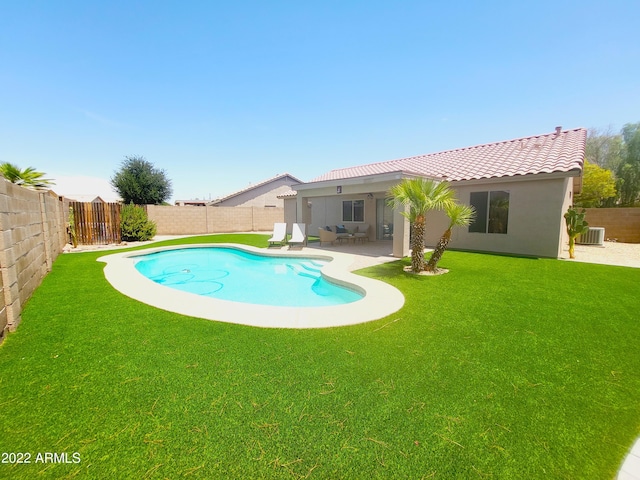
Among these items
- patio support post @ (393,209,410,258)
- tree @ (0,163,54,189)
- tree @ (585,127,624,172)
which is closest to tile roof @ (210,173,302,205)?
tree @ (0,163,54,189)

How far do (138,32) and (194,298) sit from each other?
12.6 metres

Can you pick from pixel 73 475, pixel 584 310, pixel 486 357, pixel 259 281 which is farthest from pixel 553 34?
pixel 73 475

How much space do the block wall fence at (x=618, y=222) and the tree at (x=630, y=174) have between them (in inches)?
494

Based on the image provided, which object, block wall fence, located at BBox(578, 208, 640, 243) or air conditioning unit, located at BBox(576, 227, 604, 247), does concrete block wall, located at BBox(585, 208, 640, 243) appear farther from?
air conditioning unit, located at BBox(576, 227, 604, 247)

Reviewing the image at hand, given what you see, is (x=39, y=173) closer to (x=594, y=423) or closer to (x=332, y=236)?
(x=332, y=236)

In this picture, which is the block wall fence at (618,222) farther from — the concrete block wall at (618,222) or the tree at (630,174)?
the tree at (630,174)

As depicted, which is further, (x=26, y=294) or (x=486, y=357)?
(x=26, y=294)

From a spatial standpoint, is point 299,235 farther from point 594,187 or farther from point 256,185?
point 594,187

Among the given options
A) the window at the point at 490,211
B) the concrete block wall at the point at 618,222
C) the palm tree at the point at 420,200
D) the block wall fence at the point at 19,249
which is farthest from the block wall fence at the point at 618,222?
the block wall fence at the point at 19,249

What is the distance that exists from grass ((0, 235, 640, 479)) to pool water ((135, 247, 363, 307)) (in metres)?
2.87

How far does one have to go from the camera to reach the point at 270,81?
610 inches

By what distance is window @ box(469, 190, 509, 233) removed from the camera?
12.1m

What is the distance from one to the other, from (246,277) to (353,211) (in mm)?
11609

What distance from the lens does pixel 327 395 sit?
2920mm
